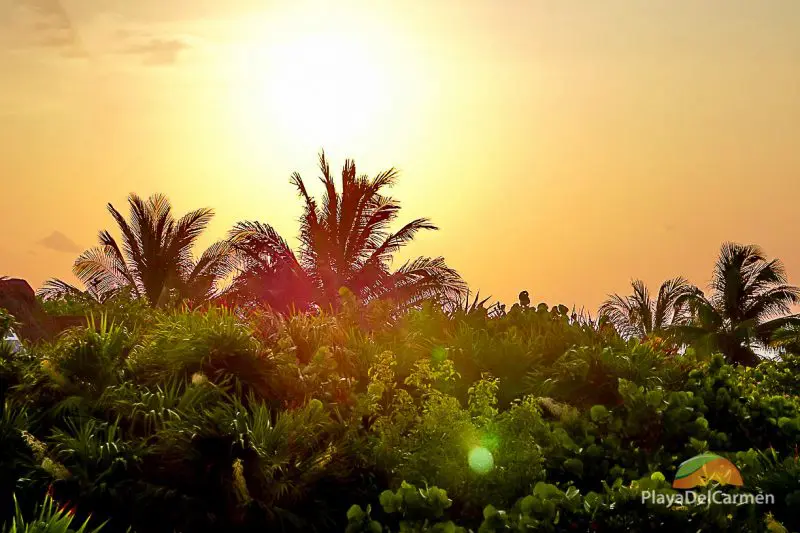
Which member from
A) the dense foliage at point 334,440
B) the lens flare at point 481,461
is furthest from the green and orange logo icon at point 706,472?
the lens flare at point 481,461

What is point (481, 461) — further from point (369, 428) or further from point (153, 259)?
point (153, 259)

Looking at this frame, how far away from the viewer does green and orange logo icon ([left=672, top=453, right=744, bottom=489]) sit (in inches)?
282

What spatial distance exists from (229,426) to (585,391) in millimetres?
5228

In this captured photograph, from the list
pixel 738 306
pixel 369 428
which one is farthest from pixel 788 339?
pixel 369 428

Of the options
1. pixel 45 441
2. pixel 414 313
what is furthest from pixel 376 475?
pixel 414 313

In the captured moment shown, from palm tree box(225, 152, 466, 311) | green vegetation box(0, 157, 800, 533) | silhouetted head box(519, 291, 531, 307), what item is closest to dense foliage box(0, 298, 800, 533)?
green vegetation box(0, 157, 800, 533)

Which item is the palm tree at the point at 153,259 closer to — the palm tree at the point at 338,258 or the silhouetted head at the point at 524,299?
the palm tree at the point at 338,258

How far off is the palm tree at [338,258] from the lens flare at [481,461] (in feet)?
57.7

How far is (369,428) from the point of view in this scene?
33.6 feet

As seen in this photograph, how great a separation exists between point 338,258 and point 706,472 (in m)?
20.2

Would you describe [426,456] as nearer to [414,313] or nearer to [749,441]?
[749,441]

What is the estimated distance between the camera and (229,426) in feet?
28.7

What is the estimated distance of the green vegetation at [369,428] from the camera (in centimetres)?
724

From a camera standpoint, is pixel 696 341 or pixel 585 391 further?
pixel 696 341
